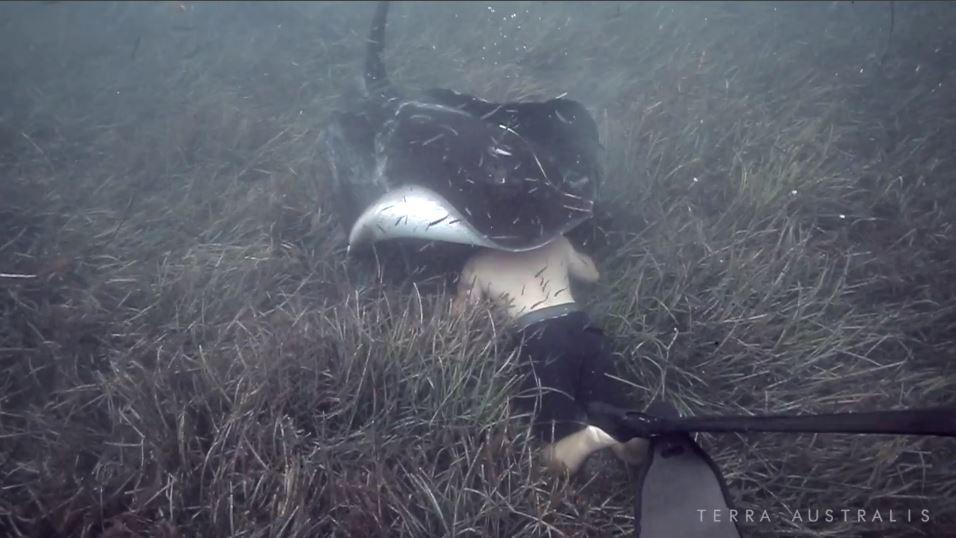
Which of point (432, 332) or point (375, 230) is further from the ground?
point (375, 230)

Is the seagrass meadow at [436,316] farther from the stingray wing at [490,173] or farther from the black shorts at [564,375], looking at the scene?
the stingray wing at [490,173]

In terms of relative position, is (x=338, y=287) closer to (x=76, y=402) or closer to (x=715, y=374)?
(x=76, y=402)

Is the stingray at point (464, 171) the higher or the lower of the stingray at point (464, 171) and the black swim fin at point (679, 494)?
the higher

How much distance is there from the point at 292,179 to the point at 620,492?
3823mm

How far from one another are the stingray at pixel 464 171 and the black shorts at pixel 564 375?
0.51 metres

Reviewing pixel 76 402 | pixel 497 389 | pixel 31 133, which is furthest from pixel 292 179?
pixel 31 133

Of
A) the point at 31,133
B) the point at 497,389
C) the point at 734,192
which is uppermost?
the point at 734,192

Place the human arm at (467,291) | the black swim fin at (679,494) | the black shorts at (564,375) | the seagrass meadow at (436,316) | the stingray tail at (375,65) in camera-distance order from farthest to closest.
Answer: the stingray tail at (375,65) → the human arm at (467,291) → the black shorts at (564,375) → the seagrass meadow at (436,316) → the black swim fin at (679,494)

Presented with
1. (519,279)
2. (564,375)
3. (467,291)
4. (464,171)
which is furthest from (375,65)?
(564,375)

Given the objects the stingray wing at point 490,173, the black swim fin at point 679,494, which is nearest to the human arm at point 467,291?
the stingray wing at point 490,173

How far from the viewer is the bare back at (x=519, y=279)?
309 centimetres

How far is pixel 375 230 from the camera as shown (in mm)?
3391

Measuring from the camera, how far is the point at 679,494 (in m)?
2.24

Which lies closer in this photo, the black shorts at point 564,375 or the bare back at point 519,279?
the black shorts at point 564,375
